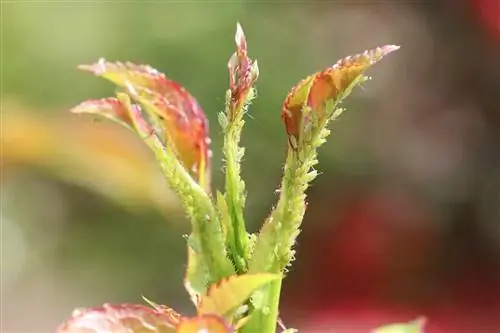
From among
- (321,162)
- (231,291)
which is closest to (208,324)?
(231,291)

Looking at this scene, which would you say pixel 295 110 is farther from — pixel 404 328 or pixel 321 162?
pixel 321 162

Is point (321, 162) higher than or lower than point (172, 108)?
higher

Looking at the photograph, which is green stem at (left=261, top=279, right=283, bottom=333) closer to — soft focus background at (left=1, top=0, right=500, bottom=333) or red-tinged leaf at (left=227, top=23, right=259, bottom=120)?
red-tinged leaf at (left=227, top=23, right=259, bottom=120)

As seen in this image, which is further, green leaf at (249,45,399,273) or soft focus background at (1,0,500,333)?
soft focus background at (1,0,500,333)

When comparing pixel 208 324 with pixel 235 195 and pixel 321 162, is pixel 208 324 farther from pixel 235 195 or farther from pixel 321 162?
pixel 321 162

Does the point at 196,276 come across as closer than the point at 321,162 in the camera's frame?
Yes

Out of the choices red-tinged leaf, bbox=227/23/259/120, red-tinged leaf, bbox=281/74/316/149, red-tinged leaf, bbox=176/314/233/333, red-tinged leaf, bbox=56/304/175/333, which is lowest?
red-tinged leaf, bbox=176/314/233/333

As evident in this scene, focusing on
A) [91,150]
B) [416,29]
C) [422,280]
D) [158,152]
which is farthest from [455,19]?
[158,152]

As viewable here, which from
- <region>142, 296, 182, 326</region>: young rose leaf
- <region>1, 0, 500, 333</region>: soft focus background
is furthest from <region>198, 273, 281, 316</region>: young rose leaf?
<region>1, 0, 500, 333</region>: soft focus background
